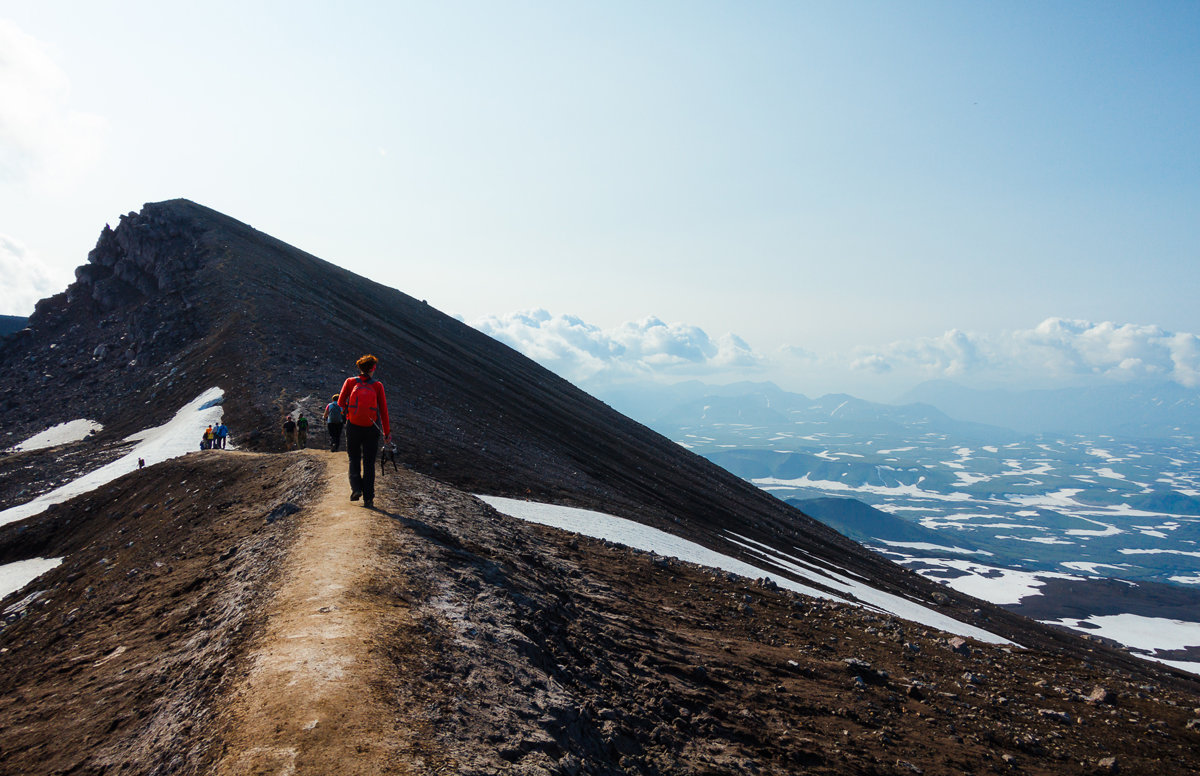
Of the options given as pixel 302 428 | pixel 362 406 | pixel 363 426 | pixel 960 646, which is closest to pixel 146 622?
pixel 363 426

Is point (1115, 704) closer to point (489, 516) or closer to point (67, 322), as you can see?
point (489, 516)

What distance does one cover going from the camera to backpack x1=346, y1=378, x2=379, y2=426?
1270 centimetres

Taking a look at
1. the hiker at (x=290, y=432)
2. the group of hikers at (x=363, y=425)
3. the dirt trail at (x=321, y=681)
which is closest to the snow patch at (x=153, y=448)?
the hiker at (x=290, y=432)

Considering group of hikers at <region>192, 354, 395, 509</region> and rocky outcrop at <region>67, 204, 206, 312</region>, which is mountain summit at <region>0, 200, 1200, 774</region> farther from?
rocky outcrop at <region>67, 204, 206, 312</region>

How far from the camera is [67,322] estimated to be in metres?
63.8

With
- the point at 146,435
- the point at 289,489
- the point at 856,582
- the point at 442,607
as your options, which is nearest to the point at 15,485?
the point at 146,435

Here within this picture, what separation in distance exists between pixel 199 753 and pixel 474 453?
91.8 feet

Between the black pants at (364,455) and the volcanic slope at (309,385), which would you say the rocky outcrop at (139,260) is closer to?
the volcanic slope at (309,385)

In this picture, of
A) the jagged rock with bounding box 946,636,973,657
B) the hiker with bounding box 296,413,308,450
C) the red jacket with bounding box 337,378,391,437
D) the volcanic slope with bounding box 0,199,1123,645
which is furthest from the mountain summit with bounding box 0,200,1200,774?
the hiker with bounding box 296,413,308,450

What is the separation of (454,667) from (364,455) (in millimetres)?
6680

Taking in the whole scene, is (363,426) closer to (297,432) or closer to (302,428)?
(302,428)

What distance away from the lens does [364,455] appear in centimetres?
1271

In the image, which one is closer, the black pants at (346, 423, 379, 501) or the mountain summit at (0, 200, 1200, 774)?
the mountain summit at (0, 200, 1200, 774)

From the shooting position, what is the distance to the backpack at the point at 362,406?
12.7 m
